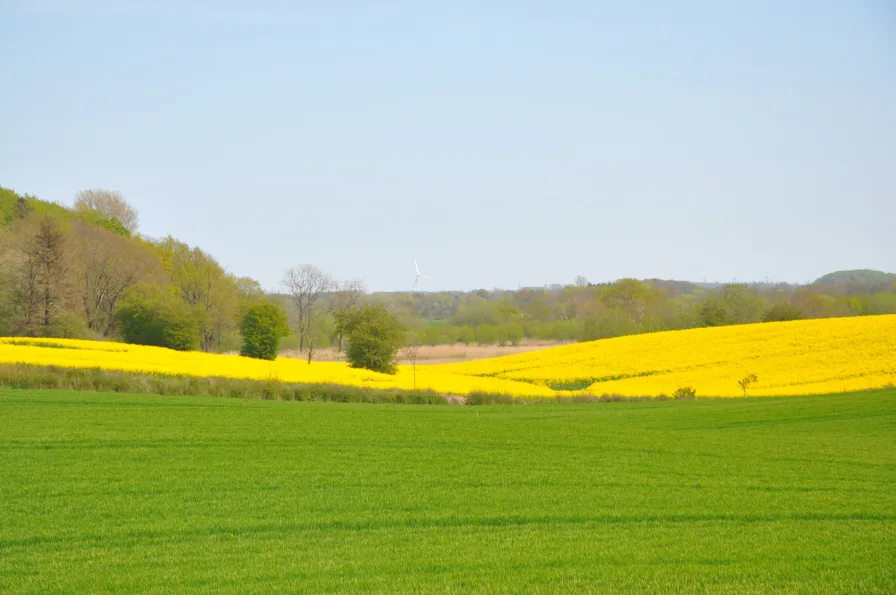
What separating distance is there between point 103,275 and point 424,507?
60193mm

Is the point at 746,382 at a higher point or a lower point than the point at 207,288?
lower

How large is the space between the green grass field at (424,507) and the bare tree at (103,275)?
147ft

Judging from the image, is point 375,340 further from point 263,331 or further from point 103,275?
point 103,275

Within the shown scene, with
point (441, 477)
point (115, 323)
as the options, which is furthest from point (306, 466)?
point (115, 323)

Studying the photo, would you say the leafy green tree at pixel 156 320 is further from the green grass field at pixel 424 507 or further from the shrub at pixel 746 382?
the shrub at pixel 746 382

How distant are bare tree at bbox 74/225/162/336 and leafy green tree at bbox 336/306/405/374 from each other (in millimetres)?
23050

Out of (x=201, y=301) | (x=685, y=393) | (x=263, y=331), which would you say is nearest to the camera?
(x=685, y=393)

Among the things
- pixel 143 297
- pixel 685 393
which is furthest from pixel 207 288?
pixel 685 393

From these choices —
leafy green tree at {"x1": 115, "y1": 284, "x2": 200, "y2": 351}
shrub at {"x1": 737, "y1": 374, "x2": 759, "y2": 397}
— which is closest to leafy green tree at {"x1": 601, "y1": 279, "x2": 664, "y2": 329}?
leafy green tree at {"x1": 115, "y1": 284, "x2": 200, "y2": 351}

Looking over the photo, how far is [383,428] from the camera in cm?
2144

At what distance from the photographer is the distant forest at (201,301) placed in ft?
179

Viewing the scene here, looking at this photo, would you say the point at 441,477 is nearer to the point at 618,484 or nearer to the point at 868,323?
the point at 618,484

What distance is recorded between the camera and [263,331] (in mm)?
52500

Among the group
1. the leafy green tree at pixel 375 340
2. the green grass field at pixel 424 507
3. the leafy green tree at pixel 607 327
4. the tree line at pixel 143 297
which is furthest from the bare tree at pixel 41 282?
the leafy green tree at pixel 607 327
